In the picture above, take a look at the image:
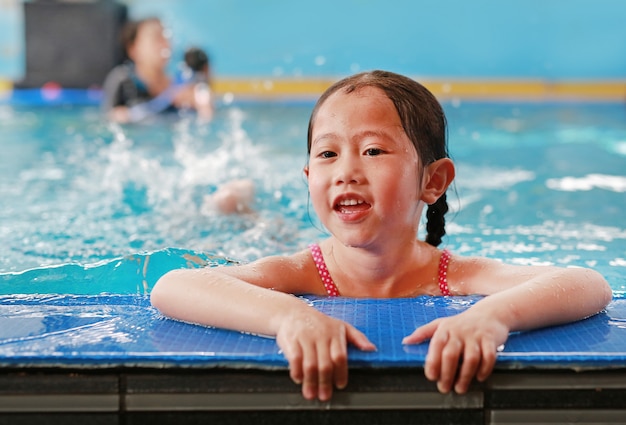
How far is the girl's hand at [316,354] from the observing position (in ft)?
4.34

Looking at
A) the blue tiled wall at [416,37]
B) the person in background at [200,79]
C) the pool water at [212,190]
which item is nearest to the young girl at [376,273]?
the pool water at [212,190]

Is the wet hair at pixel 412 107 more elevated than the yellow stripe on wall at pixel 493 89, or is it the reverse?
the wet hair at pixel 412 107

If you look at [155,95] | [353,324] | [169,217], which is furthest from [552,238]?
[155,95]

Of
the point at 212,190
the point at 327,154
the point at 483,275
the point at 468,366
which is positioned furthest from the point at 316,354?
the point at 212,190

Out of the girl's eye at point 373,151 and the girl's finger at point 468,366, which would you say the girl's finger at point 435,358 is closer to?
the girl's finger at point 468,366

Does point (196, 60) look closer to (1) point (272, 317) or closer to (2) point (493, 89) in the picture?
(2) point (493, 89)

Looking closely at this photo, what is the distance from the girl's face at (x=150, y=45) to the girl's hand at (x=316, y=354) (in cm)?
528

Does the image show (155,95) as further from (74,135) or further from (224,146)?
(224,146)

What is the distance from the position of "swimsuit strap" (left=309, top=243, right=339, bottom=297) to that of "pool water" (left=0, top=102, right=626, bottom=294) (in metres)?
0.47

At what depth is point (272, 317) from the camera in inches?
56.4

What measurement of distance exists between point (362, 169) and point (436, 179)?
0.31 metres

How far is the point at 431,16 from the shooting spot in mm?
9344

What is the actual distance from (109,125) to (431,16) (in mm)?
4400

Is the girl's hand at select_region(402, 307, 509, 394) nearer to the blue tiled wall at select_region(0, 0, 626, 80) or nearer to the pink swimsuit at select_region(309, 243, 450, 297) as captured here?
the pink swimsuit at select_region(309, 243, 450, 297)
